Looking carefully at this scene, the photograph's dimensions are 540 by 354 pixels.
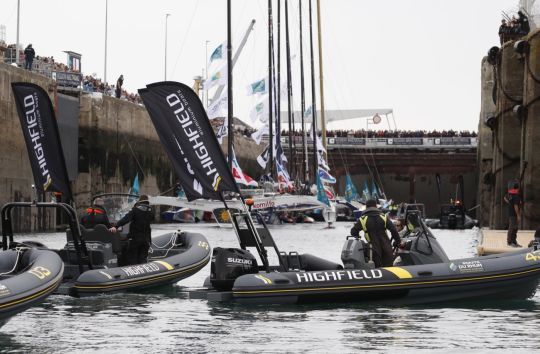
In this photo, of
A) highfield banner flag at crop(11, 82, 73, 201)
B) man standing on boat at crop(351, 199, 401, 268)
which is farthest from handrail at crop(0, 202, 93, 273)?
man standing on boat at crop(351, 199, 401, 268)

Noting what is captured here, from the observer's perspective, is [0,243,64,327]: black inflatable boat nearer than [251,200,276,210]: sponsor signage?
Yes

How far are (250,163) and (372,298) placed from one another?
6725 cm

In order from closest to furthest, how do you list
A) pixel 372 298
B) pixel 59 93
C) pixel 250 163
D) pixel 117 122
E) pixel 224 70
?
1. pixel 372 298
2. pixel 224 70
3. pixel 59 93
4. pixel 117 122
5. pixel 250 163

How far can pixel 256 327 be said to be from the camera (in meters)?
15.3

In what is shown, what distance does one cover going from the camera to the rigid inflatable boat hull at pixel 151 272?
58.7ft

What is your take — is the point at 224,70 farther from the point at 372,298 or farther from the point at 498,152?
the point at 372,298

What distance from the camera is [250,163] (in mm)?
84500

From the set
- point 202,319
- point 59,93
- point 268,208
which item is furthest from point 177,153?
point 268,208

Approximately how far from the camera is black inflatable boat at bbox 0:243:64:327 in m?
13.5

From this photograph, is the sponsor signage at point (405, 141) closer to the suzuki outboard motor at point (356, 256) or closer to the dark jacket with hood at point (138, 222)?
the dark jacket with hood at point (138, 222)

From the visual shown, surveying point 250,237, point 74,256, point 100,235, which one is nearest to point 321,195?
point 100,235

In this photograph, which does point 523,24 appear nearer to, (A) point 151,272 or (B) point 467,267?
(B) point 467,267

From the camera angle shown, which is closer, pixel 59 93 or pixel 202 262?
pixel 202 262

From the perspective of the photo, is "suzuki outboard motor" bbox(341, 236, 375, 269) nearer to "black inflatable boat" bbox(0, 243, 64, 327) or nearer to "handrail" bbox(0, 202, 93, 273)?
"handrail" bbox(0, 202, 93, 273)
